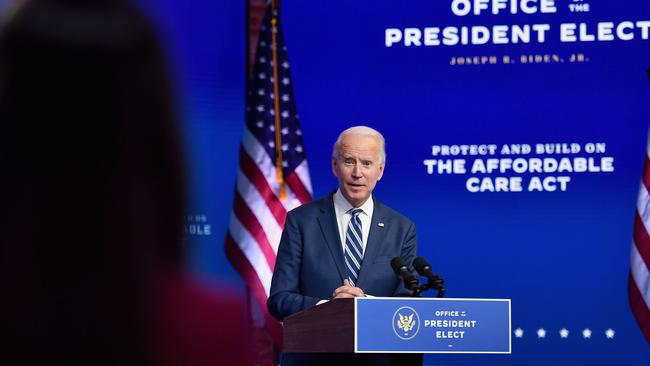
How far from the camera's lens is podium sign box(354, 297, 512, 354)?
3.50 metres

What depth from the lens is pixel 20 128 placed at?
1.98 feet

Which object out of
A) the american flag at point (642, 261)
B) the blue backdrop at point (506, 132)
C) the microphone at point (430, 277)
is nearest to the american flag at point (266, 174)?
the blue backdrop at point (506, 132)

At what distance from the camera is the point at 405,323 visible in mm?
3521

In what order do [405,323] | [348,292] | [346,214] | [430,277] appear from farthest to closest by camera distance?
[346,214], [348,292], [430,277], [405,323]

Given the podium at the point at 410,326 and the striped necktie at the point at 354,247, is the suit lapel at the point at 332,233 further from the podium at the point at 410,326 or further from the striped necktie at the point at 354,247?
the podium at the point at 410,326

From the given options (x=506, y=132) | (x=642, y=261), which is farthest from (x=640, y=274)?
(x=506, y=132)

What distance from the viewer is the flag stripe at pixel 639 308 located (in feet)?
21.2

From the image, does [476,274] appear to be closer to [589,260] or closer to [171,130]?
[589,260]

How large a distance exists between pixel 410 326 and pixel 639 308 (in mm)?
3413

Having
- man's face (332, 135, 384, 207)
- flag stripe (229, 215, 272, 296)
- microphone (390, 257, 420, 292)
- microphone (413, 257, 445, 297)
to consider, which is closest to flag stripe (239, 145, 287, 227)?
flag stripe (229, 215, 272, 296)

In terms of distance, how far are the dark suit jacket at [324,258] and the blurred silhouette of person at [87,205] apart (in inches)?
134

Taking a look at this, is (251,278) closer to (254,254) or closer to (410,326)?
(254,254)

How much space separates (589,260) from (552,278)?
259 millimetres

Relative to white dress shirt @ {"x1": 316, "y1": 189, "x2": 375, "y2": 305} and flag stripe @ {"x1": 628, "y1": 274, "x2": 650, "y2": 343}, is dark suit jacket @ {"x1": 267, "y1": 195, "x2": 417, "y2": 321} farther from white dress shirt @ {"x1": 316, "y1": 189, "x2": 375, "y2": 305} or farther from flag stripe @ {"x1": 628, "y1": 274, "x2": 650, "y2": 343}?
flag stripe @ {"x1": 628, "y1": 274, "x2": 650, "y2": 343}
